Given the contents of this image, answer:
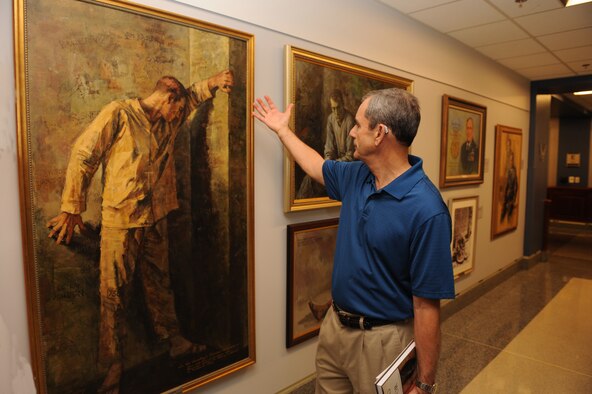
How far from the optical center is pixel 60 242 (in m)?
1.52

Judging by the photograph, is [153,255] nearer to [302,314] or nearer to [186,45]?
[186,45]

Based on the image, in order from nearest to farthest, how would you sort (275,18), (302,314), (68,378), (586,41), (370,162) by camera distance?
(68,378), (370,162), (275,18), (302,314), (586,41)

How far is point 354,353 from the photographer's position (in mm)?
1744

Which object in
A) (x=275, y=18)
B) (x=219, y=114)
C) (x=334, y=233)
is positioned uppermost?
(x=275, y=18)

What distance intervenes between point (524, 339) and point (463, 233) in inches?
46.8

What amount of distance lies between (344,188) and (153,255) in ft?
3.11

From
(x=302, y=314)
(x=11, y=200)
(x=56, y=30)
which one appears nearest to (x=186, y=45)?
(x=56, y=30)

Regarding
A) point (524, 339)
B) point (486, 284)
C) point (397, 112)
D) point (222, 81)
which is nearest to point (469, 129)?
point (486, 284)

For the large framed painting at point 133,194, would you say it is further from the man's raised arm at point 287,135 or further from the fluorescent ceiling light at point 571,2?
the fluorescent ceiling light at point 571,2

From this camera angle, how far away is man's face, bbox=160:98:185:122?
5.90 feet

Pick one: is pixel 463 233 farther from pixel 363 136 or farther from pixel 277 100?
pixel 363 136

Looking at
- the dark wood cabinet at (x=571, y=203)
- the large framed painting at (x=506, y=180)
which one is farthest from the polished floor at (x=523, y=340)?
the dark wood cabinet at (x=571, y=203)

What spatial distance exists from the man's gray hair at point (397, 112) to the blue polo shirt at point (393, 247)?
15 cm

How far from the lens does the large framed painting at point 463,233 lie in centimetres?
428
